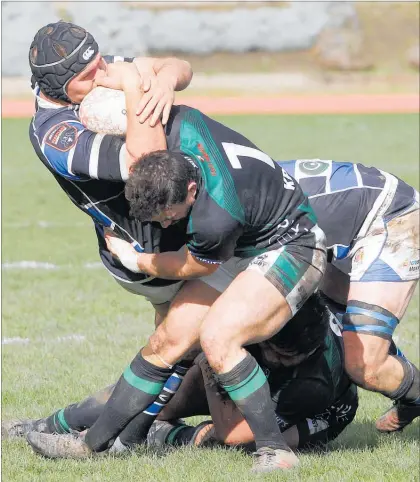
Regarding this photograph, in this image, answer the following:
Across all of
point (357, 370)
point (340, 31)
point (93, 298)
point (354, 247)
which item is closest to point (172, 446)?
point (357, 370)

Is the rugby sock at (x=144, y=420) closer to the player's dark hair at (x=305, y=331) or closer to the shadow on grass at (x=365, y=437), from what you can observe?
the player's dark hair at (x=305, y=331)

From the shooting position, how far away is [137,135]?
15.5 feet

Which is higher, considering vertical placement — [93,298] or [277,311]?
[277,311]

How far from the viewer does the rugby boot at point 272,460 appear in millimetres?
4668

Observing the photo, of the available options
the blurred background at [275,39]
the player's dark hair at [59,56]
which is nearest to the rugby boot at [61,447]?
the player's dark hair at [59,56]

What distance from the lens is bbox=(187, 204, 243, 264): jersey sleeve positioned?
15.0 ft

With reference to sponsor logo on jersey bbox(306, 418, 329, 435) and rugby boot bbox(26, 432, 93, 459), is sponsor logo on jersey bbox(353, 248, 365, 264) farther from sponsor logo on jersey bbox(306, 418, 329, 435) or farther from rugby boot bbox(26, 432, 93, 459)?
rugby boot bbox(26, 432, 93, 459)

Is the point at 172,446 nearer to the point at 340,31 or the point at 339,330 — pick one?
the point at 339,330

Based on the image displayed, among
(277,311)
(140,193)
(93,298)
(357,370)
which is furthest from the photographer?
(93,298)

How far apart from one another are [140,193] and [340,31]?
3160 cm

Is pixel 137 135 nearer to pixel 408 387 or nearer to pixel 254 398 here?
pixel 254 398

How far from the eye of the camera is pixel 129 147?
4.70 m

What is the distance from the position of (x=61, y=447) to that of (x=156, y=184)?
147 centimetres

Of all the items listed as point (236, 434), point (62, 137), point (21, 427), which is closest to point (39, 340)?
point (21, 427)
